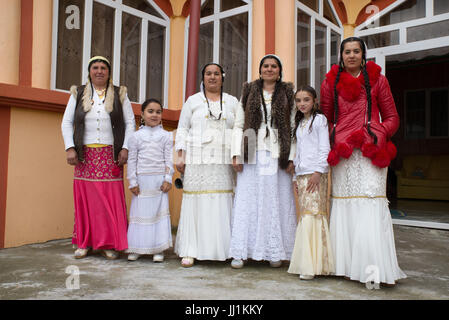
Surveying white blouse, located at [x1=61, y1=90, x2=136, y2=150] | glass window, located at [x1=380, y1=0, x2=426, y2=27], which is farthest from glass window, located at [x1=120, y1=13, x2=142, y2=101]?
glass window, located at [x1=380, y1=0, x2=426, y2=27]

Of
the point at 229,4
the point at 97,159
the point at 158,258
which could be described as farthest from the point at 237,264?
the point at 229,4

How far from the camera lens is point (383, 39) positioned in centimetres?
593

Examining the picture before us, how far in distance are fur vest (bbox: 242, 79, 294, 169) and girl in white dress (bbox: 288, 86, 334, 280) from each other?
0.16 meters

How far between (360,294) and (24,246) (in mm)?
3366

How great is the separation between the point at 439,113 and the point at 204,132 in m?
11.7

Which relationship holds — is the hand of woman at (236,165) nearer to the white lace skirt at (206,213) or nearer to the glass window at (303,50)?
the white lace skirt at (206,213)

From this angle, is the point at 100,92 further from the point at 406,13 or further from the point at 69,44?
the point at 406,13

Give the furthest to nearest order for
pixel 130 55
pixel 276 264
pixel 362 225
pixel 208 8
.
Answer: pixel 208 8 → pixel 130 55 → pixel 276 264 → pixel 362 225

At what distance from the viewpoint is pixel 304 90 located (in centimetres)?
305

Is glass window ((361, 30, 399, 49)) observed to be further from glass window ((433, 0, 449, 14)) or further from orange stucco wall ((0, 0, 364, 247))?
orange stucco wall ((0, 0, 364, 247))

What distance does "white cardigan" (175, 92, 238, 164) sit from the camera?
11.2 ft

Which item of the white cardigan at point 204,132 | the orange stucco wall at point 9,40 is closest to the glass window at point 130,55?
the orange stucco wall at point 9,40

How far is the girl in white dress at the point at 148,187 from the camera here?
11.4ft

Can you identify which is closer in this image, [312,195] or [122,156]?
[312,195]
